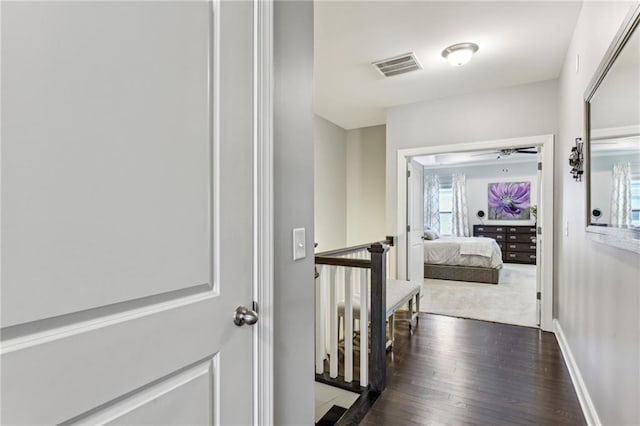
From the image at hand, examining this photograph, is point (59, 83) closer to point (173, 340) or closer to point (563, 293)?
point (173, 340)

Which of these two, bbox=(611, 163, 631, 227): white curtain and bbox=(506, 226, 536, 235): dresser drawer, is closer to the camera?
bbox=(611, 163, 631, 227): white curtain

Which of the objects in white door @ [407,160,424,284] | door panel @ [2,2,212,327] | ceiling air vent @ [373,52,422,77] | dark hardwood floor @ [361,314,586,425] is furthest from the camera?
white door @ [407,160,424,284]

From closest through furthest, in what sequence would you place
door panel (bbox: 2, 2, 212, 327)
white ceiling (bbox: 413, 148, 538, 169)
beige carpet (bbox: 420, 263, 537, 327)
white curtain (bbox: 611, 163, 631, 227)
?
door panel (bbox: 2, 2, 212, 327) < white curtain (bbox: 611, 163, 631, 227) < beige carpet (bbox: 420, 263, 537, 327) < white ceiling (bbox: 413, 148, 538, 169)

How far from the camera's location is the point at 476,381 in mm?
2416

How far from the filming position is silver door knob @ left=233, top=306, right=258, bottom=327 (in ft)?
3.21

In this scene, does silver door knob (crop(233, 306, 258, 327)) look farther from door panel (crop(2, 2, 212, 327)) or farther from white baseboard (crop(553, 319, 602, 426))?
white baseboard (crop(553, 319, 602, 426))

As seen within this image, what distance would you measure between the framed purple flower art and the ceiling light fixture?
633cm

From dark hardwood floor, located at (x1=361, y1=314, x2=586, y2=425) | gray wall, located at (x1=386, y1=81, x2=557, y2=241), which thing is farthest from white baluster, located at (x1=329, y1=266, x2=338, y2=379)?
gray wall, located at (x1=386, y1=81, x2=557, y2=241)

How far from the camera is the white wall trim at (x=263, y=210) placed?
1.05 m

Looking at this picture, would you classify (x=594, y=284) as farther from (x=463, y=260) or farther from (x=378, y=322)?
(x=463, y=260)

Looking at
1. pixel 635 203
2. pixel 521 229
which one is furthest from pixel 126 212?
pixel 521 229

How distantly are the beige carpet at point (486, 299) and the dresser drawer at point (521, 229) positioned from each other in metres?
1.87

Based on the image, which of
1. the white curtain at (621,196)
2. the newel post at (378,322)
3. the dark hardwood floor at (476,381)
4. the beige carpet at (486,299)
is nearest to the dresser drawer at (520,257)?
the beige carpet at (486,299)

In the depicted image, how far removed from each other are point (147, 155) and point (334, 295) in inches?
74.1
